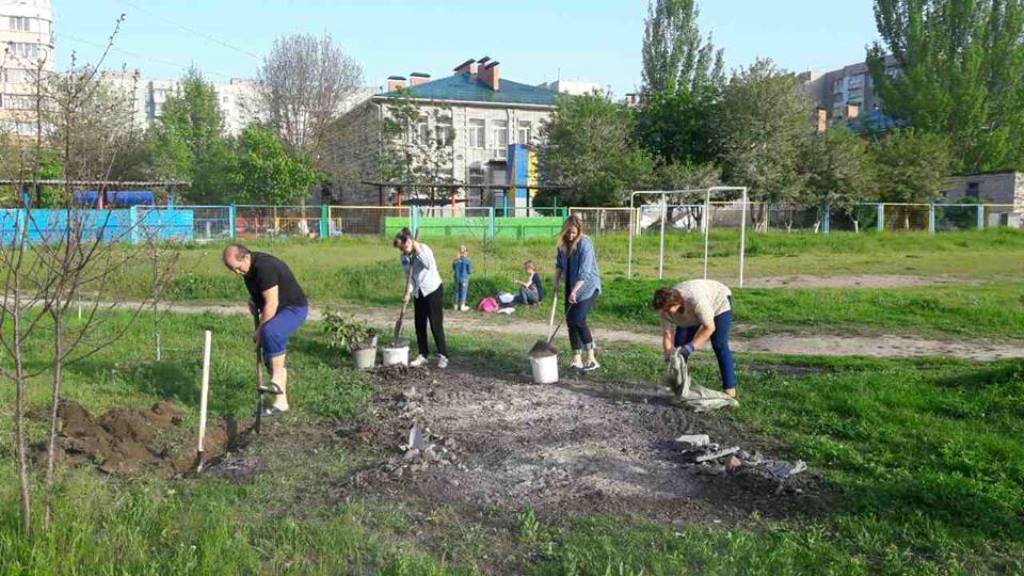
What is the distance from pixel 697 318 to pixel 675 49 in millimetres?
47816

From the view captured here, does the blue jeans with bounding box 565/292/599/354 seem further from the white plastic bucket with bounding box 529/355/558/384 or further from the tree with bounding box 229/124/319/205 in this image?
the tree with bounding box 229/124/319/205

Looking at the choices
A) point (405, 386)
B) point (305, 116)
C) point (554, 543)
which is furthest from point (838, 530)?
point (305, 116)

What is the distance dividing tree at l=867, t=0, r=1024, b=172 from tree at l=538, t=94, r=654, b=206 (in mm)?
21668

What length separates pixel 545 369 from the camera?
7582mm

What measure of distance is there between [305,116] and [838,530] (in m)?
42.9

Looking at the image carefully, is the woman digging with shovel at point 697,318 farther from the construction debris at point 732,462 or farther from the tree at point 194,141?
the tree at point 194,141

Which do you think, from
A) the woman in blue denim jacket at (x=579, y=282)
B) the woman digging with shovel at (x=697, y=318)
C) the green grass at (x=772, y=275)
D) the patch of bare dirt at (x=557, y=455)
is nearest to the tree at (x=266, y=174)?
the green grass at (x=772, y=275)

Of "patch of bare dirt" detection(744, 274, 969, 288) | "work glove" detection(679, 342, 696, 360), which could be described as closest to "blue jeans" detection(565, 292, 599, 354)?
"work glove" detection(679, 342, 696, 360)

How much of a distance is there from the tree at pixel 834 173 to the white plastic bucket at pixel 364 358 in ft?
104

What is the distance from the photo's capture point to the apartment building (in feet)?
142

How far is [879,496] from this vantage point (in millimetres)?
4461

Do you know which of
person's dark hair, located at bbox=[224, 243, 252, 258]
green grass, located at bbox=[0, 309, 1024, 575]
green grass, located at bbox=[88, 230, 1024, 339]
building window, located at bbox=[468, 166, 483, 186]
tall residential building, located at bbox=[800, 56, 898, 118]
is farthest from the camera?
tall residential building, located at bbox=[800, 56, 898, 118]

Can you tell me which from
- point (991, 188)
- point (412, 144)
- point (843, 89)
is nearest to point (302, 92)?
point (412, 144)

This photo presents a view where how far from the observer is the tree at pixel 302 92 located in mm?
42969
